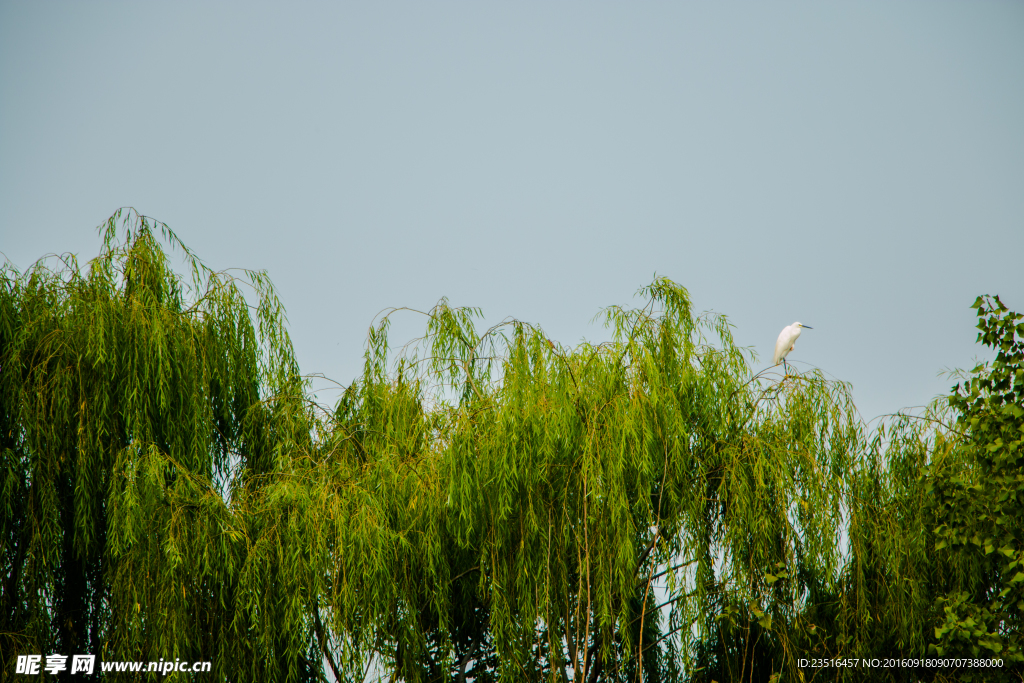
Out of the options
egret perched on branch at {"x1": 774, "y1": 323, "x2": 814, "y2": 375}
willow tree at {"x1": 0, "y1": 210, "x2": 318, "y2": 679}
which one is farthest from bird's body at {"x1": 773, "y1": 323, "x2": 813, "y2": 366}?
willow tree at {"x1": 0, "y1": 210, "x2": 318, "y2": 679}

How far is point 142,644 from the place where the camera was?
4.00 metres

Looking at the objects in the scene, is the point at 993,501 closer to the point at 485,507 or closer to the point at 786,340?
the point at 786,340

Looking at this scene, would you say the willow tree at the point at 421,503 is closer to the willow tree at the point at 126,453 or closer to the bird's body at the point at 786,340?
the willow tree at the point at 126,453

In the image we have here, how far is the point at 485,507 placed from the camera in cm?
441

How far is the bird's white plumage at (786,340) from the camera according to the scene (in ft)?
19.0

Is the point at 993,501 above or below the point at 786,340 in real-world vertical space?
below

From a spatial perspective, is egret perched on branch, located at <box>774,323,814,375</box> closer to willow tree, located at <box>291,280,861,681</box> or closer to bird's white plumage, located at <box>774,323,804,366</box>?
bird's white plumage, located at <box>774,323,804,366</box>

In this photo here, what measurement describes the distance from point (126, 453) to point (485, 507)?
1850 millimetres

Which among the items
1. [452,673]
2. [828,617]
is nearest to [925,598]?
[828,617]

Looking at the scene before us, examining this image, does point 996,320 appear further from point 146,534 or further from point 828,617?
point 146,534

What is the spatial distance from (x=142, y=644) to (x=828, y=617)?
3.71m

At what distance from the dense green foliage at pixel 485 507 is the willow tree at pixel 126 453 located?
0.05ft

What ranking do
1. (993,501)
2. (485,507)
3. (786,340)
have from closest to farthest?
(993,501) → (485,507) → (786,340)

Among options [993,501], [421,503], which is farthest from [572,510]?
[993,501]
